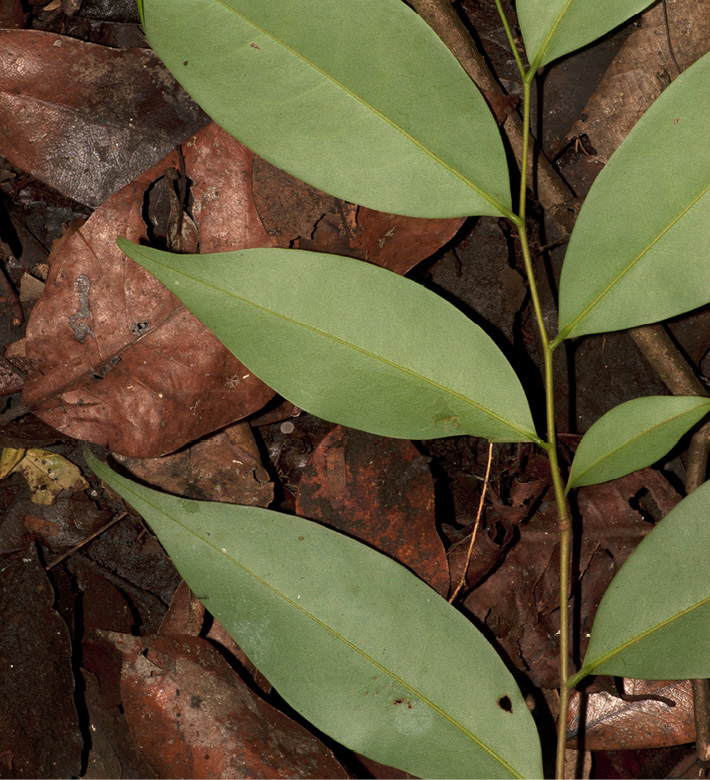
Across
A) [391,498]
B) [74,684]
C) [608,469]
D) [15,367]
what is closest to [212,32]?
[15,367]

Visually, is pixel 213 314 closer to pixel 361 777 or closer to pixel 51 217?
pixel 51 217

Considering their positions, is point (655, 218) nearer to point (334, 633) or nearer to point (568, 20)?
point (568, 20)

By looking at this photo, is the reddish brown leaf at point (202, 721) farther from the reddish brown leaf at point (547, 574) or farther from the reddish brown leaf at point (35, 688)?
the reddish brown leaf at point (547, 574)

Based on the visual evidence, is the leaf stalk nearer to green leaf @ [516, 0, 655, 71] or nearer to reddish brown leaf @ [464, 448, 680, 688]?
green leaf @ [516, 0, 655, 71]

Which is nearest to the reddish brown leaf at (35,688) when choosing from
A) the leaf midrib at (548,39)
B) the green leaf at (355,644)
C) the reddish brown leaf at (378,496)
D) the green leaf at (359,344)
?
the green leaf at (355,644)

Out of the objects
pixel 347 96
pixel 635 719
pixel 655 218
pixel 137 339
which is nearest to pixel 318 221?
pixel 347 96

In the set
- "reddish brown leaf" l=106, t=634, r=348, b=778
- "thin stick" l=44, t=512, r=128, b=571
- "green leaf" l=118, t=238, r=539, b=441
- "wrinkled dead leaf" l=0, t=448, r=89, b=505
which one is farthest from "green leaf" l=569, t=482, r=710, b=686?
"wrinkled dead leaf" l=0, t=448, r=89, b=505
